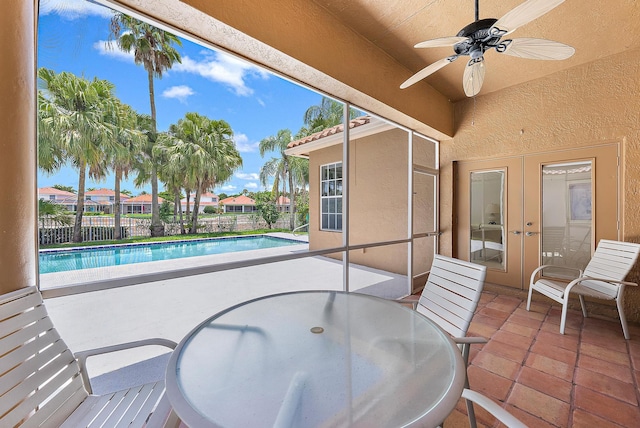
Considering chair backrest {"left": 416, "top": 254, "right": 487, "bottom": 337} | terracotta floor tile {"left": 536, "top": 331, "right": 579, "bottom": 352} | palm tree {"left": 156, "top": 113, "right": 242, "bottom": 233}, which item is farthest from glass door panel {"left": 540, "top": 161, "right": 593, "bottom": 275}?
palm tree {"left": 156, "top": 113, "right": 242, "bottom": 233}

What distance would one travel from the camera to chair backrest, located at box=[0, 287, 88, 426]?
37.0 inches

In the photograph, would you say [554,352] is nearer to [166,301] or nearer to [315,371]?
[315,371]

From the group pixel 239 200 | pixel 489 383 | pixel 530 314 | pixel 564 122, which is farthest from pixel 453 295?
pixel 239 200

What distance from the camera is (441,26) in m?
2.49

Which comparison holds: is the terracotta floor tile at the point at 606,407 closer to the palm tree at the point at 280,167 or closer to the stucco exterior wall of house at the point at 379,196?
the stucco exterior wall of house at the point at 379,196

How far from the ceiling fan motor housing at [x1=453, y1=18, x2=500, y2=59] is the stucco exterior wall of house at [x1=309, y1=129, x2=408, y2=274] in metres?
3.30

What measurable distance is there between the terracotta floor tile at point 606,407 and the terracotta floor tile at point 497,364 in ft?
1.16

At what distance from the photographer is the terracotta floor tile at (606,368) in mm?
1946

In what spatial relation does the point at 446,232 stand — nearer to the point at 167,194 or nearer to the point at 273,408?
the point at 273,408

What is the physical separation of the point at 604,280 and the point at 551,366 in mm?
1144

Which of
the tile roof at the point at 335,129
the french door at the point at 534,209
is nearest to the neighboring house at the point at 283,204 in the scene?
the tile roof at the point at 335,129

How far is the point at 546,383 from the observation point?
1.89 metres

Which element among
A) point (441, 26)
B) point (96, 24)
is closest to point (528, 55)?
point (441, 26)

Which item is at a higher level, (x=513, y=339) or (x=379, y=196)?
(x=379, y=196)
